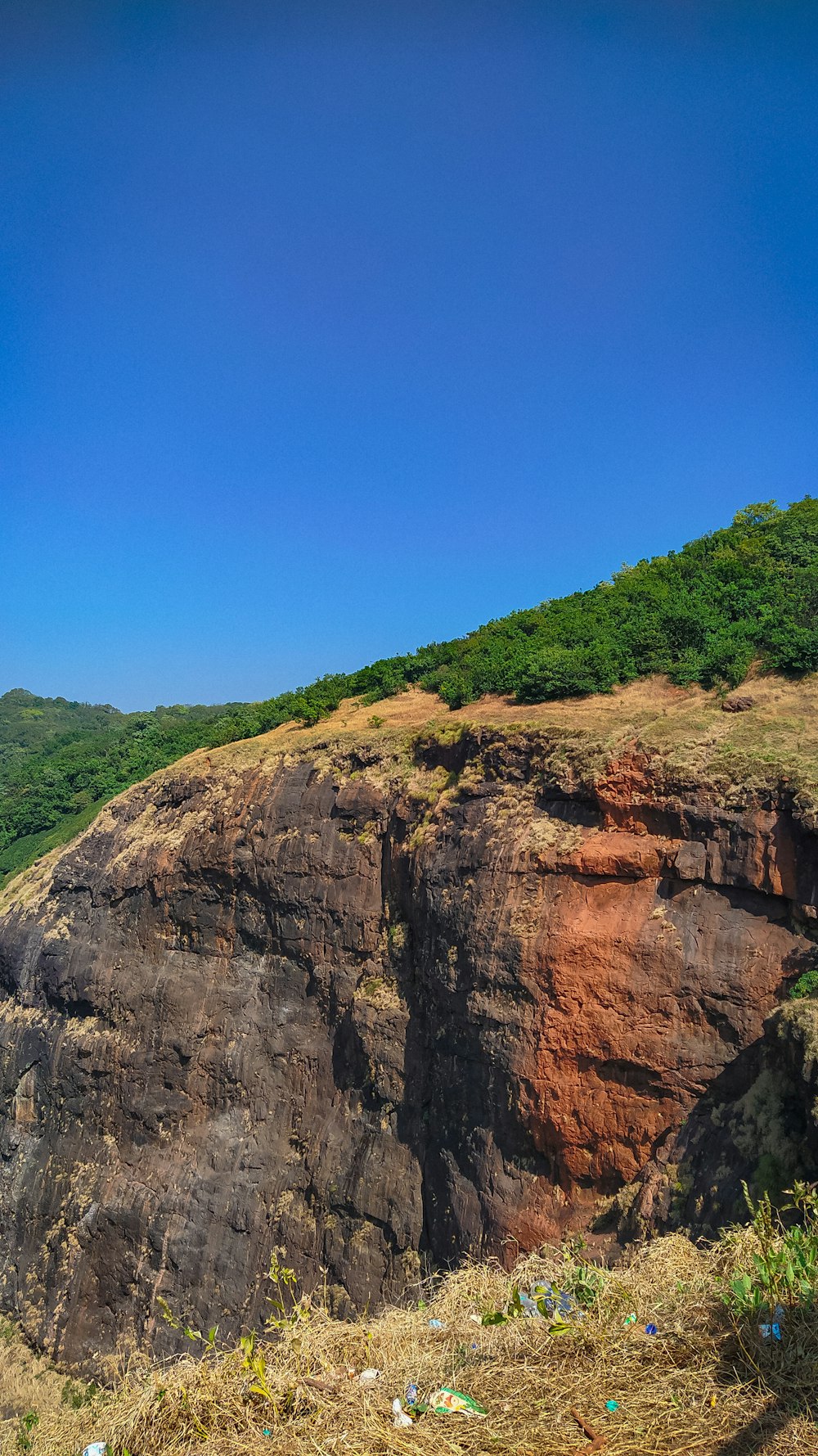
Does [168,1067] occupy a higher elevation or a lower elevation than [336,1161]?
higher

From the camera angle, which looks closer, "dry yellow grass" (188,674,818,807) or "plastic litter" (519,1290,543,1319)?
"plastic litter" (519,1290,543,1319)

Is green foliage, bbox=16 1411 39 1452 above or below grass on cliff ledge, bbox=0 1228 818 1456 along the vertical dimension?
below

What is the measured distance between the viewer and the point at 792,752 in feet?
41.9

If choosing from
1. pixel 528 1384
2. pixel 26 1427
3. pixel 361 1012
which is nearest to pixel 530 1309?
pixel 528 1384

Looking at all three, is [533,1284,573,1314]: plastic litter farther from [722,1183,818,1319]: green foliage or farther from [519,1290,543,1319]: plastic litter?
[722,1183,818,1319]: green foliage

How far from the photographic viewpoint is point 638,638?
1841cm

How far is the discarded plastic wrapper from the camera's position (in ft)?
15.3

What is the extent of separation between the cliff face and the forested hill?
3.06 m

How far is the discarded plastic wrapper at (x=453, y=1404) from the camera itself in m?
4.65

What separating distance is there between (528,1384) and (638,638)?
51.0 ft

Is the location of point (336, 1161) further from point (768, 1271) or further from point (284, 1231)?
point (768, 1271)

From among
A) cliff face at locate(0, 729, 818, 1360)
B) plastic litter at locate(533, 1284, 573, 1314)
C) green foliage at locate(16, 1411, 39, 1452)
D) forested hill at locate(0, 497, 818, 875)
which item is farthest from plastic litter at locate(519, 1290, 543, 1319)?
green foliage at locate(16, 1411, 39, 1452)

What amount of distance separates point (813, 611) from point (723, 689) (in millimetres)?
3290

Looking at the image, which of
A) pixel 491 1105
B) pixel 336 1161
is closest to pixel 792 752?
pixel 491 1105
